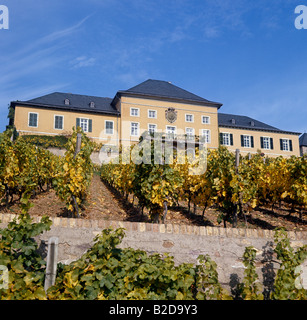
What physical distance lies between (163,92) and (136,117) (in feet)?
15.5

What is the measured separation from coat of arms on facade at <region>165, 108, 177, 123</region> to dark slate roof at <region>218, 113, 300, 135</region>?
6.62m

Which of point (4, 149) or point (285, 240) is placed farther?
point (4, 149)

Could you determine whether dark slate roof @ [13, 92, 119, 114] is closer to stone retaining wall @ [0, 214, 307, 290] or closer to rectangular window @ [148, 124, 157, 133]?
rectangular window @ [148, 124, 157, 133]

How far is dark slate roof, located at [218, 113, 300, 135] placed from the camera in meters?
37.9

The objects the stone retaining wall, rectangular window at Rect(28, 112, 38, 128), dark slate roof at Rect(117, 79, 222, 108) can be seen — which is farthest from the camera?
dark slate roof at Rect(117, 79, 222, 108)

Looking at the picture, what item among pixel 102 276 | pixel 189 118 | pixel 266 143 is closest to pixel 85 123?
pixel 189 118

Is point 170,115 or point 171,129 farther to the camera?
point 170,115

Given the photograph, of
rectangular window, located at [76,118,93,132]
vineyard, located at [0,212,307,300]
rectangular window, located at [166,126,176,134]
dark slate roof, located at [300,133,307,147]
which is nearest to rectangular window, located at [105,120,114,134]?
rectangular window, located at [76,118,93,132]

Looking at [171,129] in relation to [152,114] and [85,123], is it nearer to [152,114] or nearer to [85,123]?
[152,114]

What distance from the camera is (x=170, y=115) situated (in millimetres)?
33938

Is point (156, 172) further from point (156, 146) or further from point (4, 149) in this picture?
point (4, 149)

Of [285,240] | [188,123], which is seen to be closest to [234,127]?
[188,123]

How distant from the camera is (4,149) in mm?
7676
